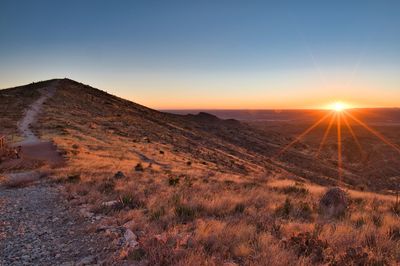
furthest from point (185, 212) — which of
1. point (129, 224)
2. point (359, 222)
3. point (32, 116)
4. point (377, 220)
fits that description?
point (32, 116)

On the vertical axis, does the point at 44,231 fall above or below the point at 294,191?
above

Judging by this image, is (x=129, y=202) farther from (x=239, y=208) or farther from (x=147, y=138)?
(x=147, y=138)

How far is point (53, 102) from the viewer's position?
50.7 meters

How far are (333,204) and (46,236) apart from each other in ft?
27.0

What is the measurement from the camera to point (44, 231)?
279 inches

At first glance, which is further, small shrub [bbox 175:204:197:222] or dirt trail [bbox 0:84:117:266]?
small shrub [bbox 175:204:197:222]

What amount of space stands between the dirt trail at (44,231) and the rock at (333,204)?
669 centimetres

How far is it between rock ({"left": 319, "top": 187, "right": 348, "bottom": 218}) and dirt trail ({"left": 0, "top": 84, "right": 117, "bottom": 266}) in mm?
6685

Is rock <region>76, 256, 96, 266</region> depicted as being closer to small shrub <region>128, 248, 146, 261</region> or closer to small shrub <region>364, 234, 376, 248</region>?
small shrub <region>128, 248, 146, 261</region>

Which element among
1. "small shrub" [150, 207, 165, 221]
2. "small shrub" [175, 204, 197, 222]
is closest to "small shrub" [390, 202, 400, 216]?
"small shrub" [175, 204, 197, 222]

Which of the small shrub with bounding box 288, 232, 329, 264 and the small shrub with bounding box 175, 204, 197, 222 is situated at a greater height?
the small shrub with bounding box 288, 232, 329, 264

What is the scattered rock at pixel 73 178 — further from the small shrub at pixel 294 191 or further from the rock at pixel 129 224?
the small shrub at pixel 294 191

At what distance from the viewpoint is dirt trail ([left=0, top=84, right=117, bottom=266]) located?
5.73m

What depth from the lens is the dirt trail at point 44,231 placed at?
5727 mm
